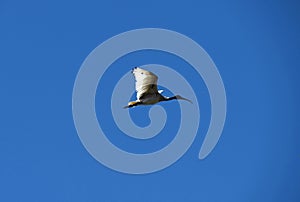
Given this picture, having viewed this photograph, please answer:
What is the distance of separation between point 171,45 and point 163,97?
1278 millimetres

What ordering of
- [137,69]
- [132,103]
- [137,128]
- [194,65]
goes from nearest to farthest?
[137,69], [132,103], [137,128], [194,65]

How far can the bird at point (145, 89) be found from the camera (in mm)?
8766

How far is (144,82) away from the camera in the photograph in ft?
29.2

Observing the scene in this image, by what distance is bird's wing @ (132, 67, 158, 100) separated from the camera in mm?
8742

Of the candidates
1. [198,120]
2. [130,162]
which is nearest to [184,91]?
[198,120]

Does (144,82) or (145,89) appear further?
(145,89)

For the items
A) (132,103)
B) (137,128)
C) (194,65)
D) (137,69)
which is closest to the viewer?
(137,69)

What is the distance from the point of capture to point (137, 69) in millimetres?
8719

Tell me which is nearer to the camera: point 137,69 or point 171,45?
point 137,69

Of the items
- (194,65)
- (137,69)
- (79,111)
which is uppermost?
(194,65)

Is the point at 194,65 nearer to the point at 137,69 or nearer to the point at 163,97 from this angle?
the point at 163,97

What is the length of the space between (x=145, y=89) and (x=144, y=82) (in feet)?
0.50

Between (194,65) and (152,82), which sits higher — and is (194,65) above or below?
above

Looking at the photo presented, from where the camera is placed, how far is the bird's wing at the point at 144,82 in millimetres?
8742
